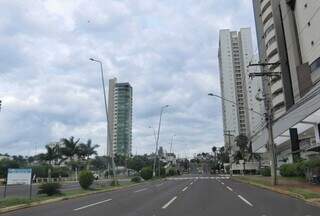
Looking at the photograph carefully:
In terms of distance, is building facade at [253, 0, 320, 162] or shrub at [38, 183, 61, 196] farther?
building facade at [253, 0, 320, 162]

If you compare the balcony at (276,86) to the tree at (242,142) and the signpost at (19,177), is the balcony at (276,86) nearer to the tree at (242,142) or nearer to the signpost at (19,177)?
the tree at (242,142)

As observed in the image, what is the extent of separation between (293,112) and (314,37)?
1381cm

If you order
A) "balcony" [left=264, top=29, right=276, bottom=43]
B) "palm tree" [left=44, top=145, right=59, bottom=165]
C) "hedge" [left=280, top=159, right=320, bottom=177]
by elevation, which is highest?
"balcony" [left=264, top=29, right=276, bottom=43]

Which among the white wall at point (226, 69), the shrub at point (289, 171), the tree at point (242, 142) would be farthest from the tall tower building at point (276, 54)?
the tree at point (242, 142)

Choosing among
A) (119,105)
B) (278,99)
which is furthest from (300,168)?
(278,99)

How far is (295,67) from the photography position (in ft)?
243

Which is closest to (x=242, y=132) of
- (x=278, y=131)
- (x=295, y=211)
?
(x=278, y=131)

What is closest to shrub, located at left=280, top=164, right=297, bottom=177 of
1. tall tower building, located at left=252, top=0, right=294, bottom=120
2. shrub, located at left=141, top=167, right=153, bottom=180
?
shrub, located at left=141, top=167, right=153, bottom=180

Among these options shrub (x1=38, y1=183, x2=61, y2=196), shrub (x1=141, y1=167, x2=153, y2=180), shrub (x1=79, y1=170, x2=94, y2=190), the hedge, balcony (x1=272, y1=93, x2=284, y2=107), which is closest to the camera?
shrub (x1=38, y1=183, x2=61, y2=196)

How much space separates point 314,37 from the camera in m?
64.2

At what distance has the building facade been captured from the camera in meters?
55.3

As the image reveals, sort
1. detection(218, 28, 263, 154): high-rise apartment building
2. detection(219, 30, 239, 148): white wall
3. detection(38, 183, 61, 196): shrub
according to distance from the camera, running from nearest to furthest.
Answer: detection(38, 183, 61, 196): shrub → detection(218, 28, 263, 154): high-rise apartment building → detection(219, 30, 239, 148): white wall

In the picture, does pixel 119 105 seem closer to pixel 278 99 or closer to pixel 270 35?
pixel 278 99

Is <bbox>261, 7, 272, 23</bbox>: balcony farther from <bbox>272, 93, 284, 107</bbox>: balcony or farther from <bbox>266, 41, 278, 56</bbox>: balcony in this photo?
<bbox>272, 93, 284, 107</bbox>: balcony
